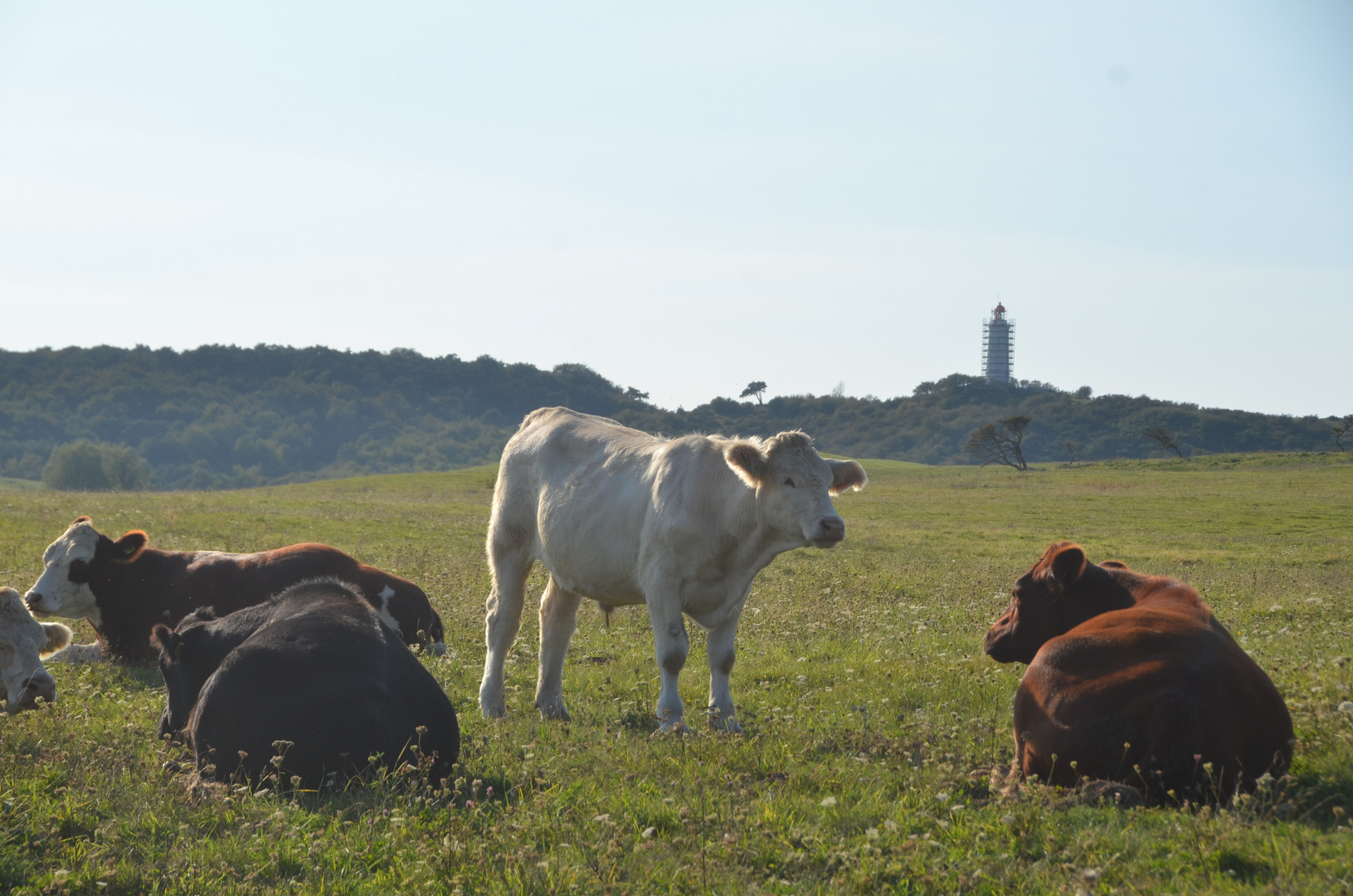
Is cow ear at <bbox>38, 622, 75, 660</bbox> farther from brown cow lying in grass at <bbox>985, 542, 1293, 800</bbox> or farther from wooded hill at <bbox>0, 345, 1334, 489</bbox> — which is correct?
wooded hill at <bbox>0, 345, 1334, 489</bbox>

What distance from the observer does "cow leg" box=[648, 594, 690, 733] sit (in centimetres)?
748

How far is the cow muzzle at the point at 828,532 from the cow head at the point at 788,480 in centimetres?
5

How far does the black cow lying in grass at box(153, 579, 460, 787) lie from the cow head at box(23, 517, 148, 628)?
4.17 m

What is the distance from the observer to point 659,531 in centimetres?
786

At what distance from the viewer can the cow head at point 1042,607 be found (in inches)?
276

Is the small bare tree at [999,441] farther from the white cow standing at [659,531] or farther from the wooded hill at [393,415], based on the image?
the white cow standing at [659,531]

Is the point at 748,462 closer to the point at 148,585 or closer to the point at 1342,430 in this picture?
the point at 148,585

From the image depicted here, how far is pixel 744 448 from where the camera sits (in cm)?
763

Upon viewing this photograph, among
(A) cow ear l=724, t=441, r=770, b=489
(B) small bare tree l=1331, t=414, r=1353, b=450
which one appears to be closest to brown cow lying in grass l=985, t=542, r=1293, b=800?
(A) cow ear l=724, t=441, r=770, b=489

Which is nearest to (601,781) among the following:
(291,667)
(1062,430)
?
(291,667)

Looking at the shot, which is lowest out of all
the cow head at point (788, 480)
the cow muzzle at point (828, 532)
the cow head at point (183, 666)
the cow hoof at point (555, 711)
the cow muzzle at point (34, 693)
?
the cow hoof at point (555, 711)

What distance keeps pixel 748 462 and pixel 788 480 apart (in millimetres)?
334

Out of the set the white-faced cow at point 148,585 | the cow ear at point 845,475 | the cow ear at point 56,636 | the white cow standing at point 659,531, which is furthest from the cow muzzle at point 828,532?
the cow ear at point 56,636

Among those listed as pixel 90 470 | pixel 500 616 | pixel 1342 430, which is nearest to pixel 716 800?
pixel 500 616
